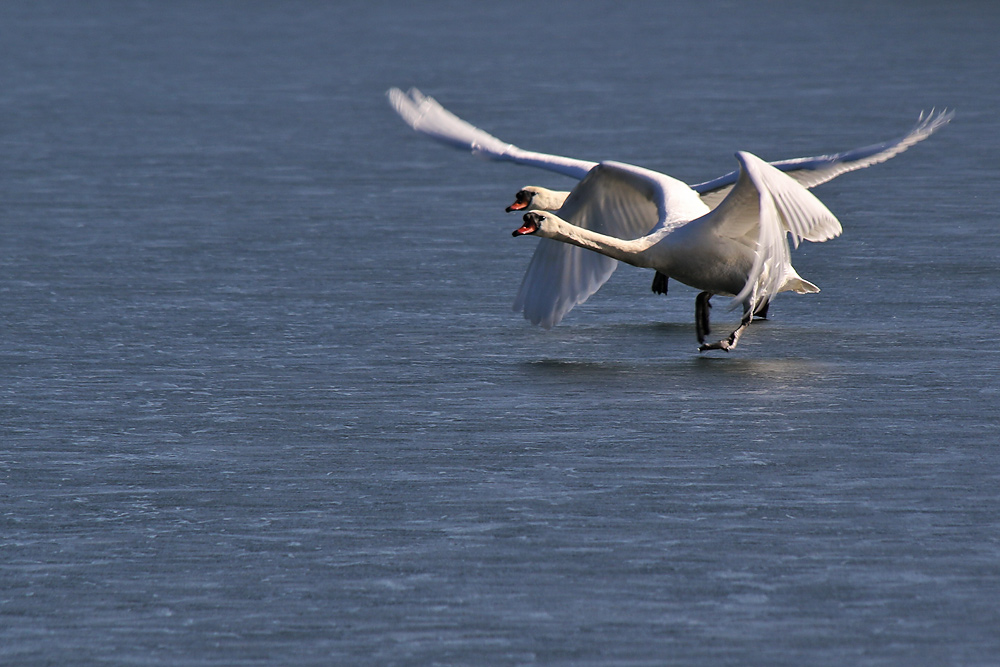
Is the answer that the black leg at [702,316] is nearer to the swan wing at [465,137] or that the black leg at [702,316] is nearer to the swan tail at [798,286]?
the swan tail at [798,286]

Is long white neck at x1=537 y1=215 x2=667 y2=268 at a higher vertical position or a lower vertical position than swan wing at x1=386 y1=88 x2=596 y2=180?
lower

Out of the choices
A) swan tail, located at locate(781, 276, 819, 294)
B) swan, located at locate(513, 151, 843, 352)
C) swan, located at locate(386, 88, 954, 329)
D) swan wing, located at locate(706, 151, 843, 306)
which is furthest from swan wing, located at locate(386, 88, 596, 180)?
swan wing, located at locate(706, 151, 843, 306)

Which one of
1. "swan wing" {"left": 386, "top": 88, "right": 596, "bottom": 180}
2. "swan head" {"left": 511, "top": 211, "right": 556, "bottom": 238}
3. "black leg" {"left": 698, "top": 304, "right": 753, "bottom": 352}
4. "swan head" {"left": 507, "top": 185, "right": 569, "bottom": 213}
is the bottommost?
"black leg" {"left": 698, "top": 304, "right": 753, "bottom": 352}

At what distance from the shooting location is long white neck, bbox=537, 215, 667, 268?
9.28 m

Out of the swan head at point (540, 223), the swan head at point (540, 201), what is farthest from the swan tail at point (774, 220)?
the swan head at point (540, 201)

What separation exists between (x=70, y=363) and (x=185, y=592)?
3.50m

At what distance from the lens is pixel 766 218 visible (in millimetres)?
8609

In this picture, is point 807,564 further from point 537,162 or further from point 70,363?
point 537,162

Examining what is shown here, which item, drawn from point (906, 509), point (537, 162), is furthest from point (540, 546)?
point (537, 162)

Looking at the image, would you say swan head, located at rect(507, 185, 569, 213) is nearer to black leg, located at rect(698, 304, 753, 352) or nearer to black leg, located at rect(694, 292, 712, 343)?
black leg, located at rect(694, 292, 712, 343)

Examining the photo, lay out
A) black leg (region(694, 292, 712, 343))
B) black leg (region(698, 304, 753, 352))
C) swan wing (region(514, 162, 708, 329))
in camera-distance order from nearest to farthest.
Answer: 1. black leg (region(698, 304, 753, 352))
2. black leg (region(694, 292, 712, 343))
3. swan wing (region(514, 162, 708, 329))

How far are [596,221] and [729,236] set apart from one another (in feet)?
4.77

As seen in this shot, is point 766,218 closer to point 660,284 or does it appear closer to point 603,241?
point 603,241

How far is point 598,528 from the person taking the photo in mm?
6223
